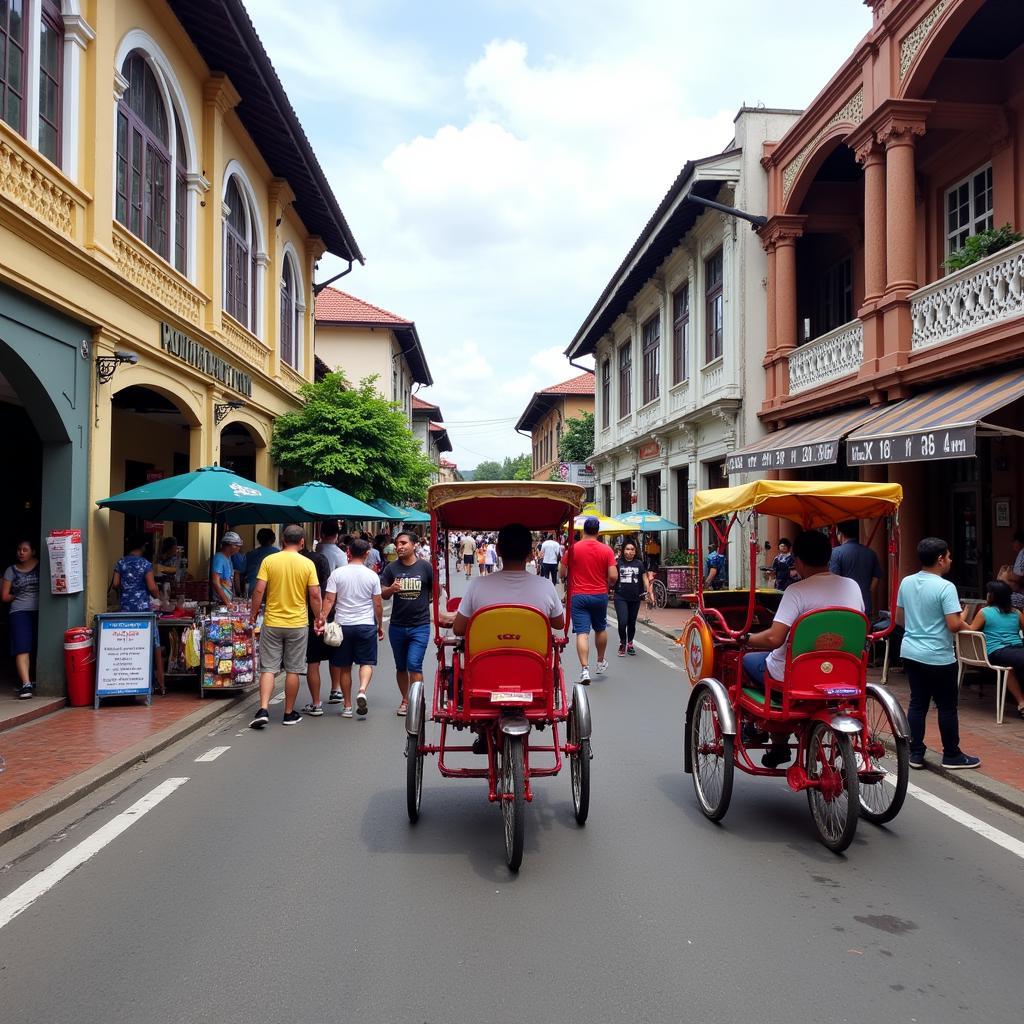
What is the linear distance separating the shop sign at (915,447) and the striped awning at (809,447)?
0.90 metres

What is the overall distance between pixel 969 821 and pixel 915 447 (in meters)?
5.42

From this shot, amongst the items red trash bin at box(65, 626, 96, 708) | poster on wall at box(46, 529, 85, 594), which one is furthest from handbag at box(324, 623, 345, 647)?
poster on wall at box(46, 529, 85, 594)

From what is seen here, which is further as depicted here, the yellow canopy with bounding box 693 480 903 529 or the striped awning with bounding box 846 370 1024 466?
the striped awning with bounding box 846 370 1024 466

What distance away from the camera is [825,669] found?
17.1 ft

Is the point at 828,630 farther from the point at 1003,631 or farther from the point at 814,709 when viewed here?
the point at 1003,631

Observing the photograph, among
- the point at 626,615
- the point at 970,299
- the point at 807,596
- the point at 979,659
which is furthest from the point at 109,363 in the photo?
the point at 970,299

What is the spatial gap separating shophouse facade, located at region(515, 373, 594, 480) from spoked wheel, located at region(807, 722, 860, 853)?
41.3m

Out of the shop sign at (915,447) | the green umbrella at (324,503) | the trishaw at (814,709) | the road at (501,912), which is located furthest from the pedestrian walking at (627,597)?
the road at (501,912)

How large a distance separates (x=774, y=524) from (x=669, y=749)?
442 inches

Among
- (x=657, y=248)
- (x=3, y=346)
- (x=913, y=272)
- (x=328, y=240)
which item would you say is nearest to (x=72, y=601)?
(x=3, y=346)

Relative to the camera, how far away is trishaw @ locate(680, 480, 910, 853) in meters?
5.08

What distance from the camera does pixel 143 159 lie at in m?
12.0

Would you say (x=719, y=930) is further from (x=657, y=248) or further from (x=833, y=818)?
(x=657, y=248)

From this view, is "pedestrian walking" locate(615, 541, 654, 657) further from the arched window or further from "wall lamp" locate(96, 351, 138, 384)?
the arched window
